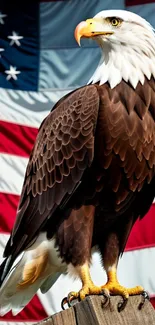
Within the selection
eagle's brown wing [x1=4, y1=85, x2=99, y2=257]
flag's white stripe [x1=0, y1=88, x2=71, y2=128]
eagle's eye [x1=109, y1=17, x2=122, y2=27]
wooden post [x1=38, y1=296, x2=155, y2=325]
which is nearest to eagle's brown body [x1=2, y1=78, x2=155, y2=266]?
eagle's brown wing [x1=4, y1=85, x2=99, y2=257]

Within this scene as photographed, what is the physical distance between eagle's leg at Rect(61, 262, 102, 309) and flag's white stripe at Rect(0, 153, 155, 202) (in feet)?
7.37

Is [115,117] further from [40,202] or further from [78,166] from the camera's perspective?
[40,202]

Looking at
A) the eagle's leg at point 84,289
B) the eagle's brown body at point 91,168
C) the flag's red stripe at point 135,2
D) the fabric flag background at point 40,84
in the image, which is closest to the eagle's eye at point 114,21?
the eagle's brown body at point 91,168

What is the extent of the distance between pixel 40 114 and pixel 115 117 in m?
2.52

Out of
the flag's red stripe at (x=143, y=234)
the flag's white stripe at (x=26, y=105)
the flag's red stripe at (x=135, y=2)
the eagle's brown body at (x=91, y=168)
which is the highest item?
the flag's red stripe at (x=135, y=2)

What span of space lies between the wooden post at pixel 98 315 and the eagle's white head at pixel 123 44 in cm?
118

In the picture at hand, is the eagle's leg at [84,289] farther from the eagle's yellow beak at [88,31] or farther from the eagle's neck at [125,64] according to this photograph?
the eagle's yellow beak at [88,31]

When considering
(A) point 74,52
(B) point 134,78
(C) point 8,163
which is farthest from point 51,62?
(B) point 134,78

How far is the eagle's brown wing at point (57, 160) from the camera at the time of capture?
356cm

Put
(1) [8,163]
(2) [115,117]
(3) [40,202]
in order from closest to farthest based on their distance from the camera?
1. (2) [115,117]
2. (3) [40,202]
3. (1) [8,163]

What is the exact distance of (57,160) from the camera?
369 centimetres

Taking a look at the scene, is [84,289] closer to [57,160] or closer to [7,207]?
[57,160]

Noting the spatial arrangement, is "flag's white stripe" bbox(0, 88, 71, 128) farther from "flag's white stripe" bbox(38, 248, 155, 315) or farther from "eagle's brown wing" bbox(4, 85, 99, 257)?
"eagle's brown wing" bbox(4, 85, 99, 257)

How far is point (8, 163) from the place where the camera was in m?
5.82
